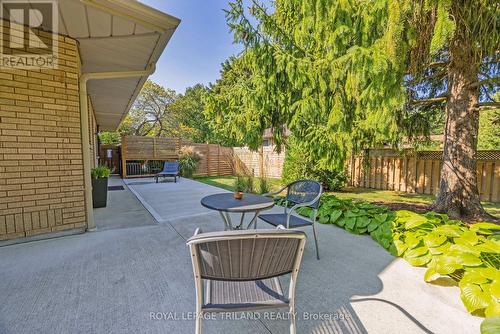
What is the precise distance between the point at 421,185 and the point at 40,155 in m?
9.23

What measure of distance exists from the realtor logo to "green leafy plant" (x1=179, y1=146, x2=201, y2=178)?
9.13 m

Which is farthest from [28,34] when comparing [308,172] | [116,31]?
[308,172]

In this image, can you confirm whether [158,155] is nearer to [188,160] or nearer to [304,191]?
[188,160]

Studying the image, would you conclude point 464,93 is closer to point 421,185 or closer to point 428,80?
point 428,80

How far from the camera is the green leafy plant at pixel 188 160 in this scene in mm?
12180

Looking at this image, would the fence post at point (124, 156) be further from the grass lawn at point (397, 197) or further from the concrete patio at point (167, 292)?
the grass lawn at point (397, 197)

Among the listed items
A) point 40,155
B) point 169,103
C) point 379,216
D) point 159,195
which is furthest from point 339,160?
point 169,103

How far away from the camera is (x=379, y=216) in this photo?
3445mm

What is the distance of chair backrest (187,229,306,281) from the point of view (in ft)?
3.55

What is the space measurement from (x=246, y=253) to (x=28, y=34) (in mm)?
4013

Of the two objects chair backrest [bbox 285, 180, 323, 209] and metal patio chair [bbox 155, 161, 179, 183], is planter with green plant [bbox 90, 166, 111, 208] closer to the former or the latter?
chair backrest [bbox 285, 180, 323, 209]

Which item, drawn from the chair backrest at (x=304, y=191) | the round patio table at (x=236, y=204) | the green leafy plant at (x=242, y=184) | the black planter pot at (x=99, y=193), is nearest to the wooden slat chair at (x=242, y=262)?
the round patio table at (x=236, y=204)

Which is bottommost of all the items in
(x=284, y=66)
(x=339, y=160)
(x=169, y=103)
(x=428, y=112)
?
(x=339, y=160)

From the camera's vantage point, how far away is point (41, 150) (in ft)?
10.2
